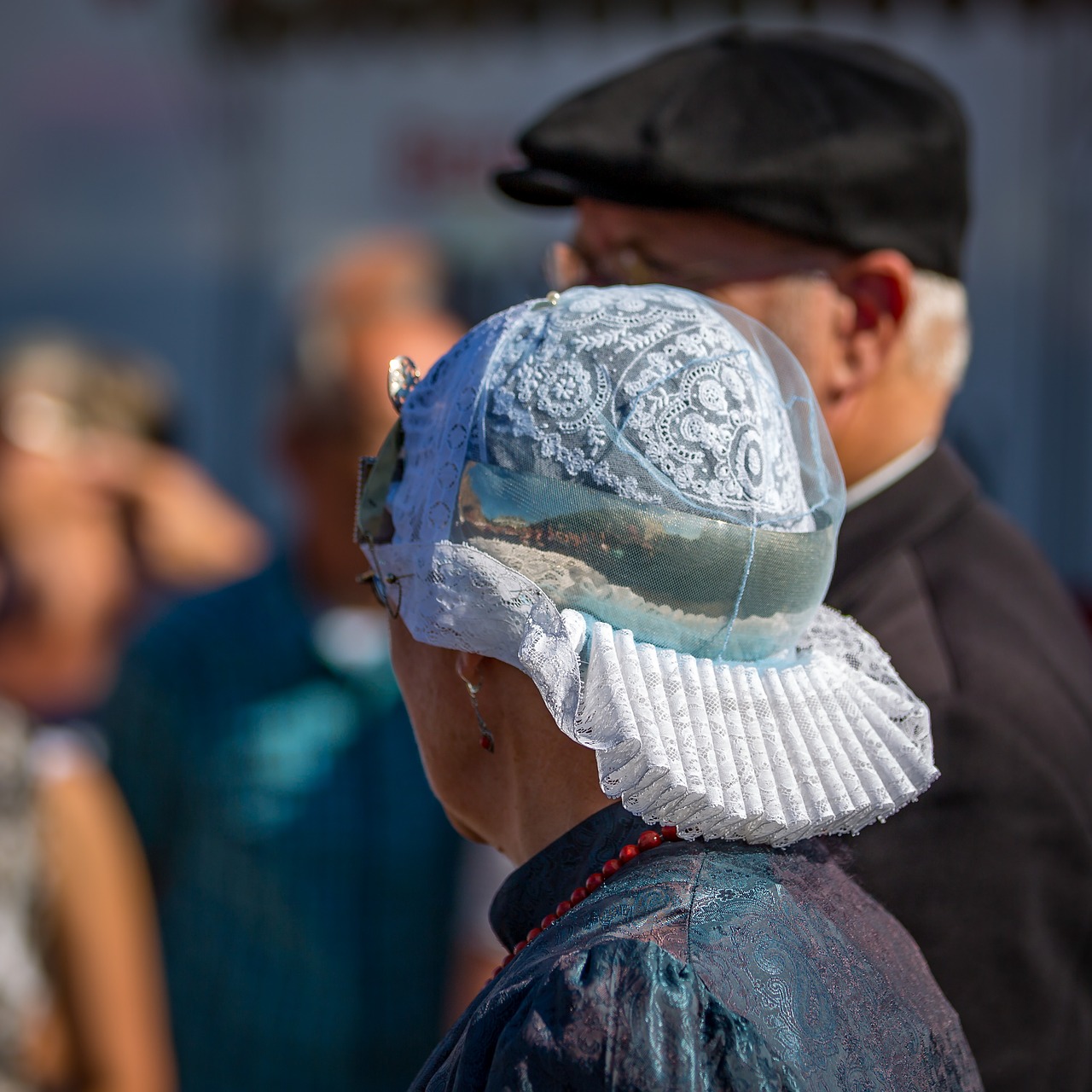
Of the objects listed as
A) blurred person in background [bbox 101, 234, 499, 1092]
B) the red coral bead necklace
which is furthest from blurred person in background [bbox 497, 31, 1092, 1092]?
blurred person in background [bbox 101, 234, 499, 1092]

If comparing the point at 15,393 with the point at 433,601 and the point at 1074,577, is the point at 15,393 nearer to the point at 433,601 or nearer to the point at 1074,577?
the point at 433,601

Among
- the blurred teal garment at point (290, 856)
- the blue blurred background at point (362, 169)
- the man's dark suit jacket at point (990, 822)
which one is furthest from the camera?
the blue blurred background at point (362, 169)

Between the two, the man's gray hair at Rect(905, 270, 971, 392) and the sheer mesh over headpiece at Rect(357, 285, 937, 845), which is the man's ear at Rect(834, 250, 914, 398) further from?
the sheer mesh over headpiece at Rect(357, 285, 937, 845)

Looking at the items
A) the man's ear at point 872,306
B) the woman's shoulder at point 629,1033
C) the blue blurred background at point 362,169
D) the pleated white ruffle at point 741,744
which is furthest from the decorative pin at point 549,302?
the blue blurred background at point 362,169

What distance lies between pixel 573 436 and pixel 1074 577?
3591 millimetres

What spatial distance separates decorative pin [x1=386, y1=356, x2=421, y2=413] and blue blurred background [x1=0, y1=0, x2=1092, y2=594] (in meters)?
3.11

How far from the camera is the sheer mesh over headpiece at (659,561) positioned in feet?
3.80

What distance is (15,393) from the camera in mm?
3916

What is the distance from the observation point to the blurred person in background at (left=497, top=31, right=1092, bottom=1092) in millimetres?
1570

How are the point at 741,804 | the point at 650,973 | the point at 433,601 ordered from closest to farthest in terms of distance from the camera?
the point at 650,973 → the point at 741,804 → the point at 433,601

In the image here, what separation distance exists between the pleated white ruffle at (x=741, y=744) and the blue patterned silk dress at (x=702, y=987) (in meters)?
0.06

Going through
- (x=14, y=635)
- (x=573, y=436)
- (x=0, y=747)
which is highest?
(x=573, y=436)

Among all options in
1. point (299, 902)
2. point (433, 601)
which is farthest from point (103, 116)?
point (433, 601)

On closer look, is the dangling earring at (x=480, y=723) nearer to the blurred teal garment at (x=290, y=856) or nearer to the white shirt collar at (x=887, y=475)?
the white shirt collar at (x=887, y=475)
